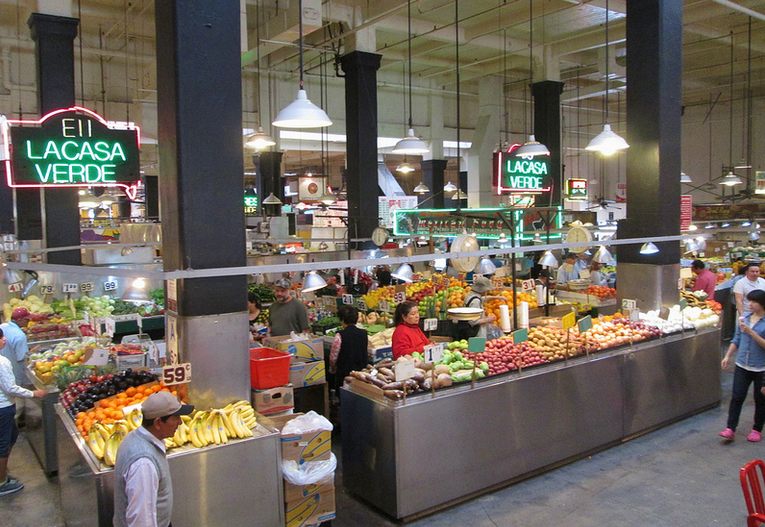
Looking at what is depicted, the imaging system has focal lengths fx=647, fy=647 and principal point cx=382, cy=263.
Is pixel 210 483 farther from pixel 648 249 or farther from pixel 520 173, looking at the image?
pixel 520 173

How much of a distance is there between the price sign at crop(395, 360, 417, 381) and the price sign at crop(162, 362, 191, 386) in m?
1.69

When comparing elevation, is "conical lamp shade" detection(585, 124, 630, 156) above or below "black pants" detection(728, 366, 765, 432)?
above

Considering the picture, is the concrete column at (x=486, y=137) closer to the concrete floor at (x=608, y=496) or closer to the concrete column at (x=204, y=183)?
the concrete floor at (x=608, y=496)

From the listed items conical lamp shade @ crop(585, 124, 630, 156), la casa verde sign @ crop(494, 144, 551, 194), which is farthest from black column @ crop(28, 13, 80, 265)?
conical lamp shade @ crop(585, 124, 630, 156)

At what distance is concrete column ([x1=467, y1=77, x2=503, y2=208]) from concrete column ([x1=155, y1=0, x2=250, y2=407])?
15459 millimetres

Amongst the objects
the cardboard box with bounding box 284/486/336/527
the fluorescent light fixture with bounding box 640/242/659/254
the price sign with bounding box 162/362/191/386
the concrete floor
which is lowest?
the concrete floor

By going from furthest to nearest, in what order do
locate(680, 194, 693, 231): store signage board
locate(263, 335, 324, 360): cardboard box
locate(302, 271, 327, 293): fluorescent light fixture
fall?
locate(680, 194, 693, 231): store signage board
locate(302, 271, 327, 293): fluorescent light fixture
locate(263, 335, 324, 360): cardboard box

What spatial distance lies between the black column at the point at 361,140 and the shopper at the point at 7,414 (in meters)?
7.60

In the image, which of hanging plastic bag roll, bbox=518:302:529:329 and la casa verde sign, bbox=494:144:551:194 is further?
la casa verde sign, bbox=494:144:551:194

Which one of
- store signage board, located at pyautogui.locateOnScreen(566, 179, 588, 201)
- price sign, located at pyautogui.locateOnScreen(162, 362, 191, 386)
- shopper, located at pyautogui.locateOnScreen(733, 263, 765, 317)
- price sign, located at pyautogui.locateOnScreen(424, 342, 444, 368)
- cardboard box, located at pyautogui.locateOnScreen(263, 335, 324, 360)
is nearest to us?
price sign, located at pyautogui.locateOnScreen(162, 362, 191, 386)

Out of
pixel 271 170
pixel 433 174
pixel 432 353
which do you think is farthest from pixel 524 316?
pixel 433 174

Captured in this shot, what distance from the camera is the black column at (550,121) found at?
16.4 metres

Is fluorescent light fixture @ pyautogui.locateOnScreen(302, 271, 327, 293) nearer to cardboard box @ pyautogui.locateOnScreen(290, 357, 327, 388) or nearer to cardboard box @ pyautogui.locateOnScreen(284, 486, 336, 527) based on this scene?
cardboard box @ pyautogui.locateOnScreen(290, 357, 327, 388)

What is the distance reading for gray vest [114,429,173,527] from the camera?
11.1ft
